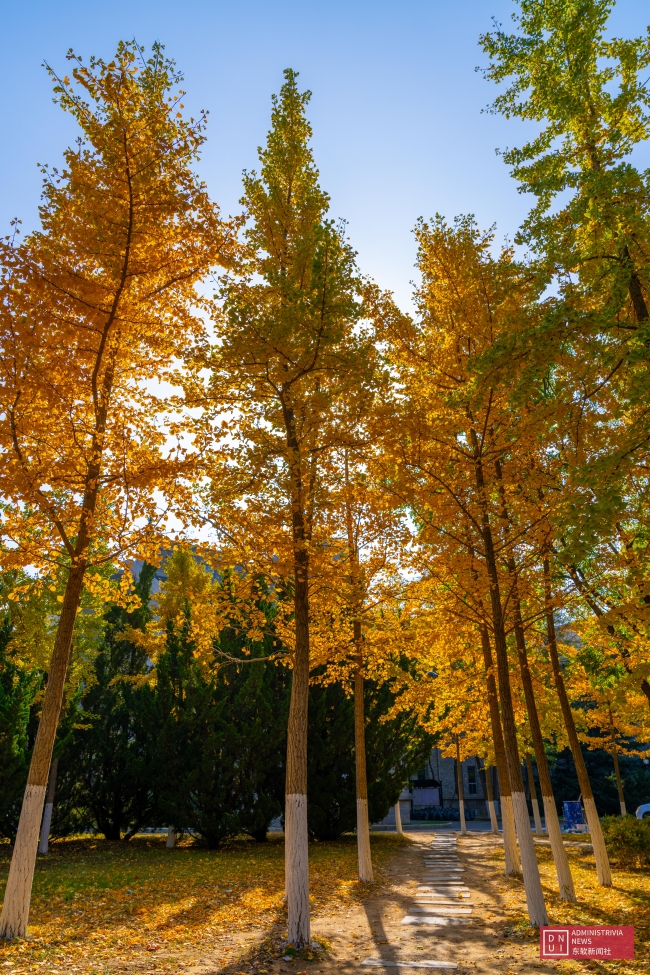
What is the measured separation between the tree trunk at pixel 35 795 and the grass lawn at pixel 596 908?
18.8 ft

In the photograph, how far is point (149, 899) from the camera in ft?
32.5

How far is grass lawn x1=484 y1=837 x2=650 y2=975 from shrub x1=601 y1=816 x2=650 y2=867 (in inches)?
24.1

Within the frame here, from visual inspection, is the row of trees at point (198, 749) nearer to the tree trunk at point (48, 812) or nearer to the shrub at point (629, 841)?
the tree trunk at point (48, 812)

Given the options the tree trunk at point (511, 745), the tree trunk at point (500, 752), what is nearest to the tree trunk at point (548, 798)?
the tree trunk at point (511, 745)

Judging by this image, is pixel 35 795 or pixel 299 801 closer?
pixel 35 795

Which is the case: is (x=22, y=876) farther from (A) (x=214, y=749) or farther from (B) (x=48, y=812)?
(B) (x=48, y=812)

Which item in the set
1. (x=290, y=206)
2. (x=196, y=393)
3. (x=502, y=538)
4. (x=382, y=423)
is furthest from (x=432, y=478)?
(x=290, y=206)

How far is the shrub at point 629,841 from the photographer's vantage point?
45.7 feet

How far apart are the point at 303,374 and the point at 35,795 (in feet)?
19.9

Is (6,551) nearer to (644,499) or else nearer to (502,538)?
(502,538)

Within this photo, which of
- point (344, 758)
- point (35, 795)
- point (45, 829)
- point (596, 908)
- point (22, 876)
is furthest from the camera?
point (344, 758)

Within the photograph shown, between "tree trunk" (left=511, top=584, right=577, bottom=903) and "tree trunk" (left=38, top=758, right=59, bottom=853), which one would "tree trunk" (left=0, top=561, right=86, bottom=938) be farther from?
"tree trunk" (left=38, top=758, right=59, bottom=853)

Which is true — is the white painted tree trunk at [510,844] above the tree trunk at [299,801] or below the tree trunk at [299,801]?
below

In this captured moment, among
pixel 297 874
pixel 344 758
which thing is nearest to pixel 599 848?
pixel 297 874
